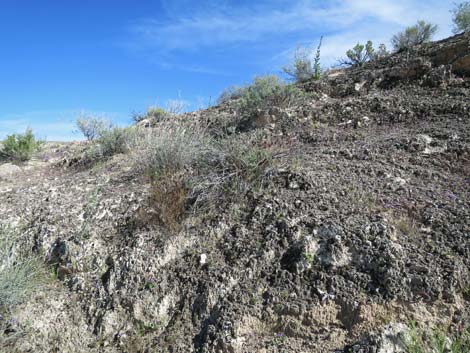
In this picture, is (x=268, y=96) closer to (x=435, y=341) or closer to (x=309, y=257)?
(x=309, y=257)

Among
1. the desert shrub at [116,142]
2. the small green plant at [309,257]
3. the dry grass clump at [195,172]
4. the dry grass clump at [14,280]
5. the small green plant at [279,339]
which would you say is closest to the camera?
the small green plant at [279,339]

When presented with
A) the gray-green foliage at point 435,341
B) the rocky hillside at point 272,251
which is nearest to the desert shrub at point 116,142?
the rocky hillside at point 272,251

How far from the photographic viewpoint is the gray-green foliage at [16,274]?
3064 mm

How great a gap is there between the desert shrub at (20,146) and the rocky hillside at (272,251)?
13.4 ft

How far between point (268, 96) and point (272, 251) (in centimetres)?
377

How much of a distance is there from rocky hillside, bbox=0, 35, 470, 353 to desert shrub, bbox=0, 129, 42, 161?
4093 millimetres

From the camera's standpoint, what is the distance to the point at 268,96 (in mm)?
6234

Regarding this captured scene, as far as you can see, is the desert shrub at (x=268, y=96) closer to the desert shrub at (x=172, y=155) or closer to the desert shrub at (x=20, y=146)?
the desert shrub at (x=172, y=155)

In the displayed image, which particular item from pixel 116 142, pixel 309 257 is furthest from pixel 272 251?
pixel 116 142

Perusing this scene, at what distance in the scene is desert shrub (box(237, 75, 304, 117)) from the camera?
20.1 feet

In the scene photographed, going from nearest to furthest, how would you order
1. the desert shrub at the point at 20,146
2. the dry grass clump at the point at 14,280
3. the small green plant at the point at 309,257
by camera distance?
the small green plant at the point at 309,257
the dry grass clump at the point at 14,280
the desert shrub at the point at 20,146

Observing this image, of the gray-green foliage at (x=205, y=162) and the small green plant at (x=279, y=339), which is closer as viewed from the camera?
the small green plant at (x=279, y=339)

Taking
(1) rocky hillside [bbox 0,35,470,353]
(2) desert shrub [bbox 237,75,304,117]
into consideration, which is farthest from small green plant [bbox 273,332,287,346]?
(2) desert shrub [bbox 237,75,304,117]

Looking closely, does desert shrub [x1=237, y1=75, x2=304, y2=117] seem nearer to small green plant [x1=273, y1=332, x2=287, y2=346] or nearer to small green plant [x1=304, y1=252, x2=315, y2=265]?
small green plant [x1=304, y1=252, x2=315, y2=265]
